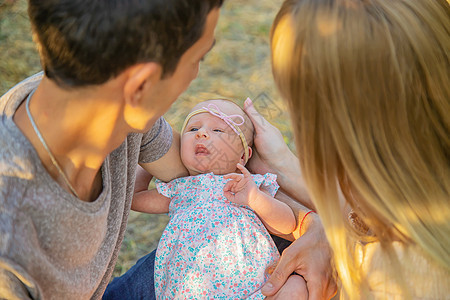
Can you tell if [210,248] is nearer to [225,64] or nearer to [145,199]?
[145,199]

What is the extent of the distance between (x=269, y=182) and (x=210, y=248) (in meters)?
0.39

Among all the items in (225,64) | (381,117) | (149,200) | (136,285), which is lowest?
(225,64)

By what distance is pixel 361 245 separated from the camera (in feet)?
5.48

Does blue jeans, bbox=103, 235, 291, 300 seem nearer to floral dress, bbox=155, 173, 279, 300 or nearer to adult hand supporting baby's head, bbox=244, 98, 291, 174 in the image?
floral dress, bbox=155, 173, 279, 300

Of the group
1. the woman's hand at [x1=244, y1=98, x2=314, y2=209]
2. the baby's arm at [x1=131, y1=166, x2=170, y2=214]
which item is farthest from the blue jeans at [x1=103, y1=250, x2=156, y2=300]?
the woman's hand at [x1=244, y1=98, x2=314, y2=209]

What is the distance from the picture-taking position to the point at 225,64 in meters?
4.49

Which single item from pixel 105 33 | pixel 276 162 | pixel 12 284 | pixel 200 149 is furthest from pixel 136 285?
pixel 105 33

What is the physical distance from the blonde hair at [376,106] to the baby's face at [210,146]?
0.92 metres

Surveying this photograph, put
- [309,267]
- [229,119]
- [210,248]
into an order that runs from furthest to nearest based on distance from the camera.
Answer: [229,119] → [210,248] → [309,267]

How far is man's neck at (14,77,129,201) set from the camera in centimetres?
144

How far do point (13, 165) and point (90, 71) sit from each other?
0.29 meters

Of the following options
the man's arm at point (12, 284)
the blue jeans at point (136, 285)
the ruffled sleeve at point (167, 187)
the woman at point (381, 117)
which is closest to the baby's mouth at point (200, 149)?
the ruffled sleeve at point (167, 187)

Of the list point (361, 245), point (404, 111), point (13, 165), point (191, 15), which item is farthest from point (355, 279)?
point (13, 165)

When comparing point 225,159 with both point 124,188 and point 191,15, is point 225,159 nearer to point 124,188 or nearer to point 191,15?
point 124,188
